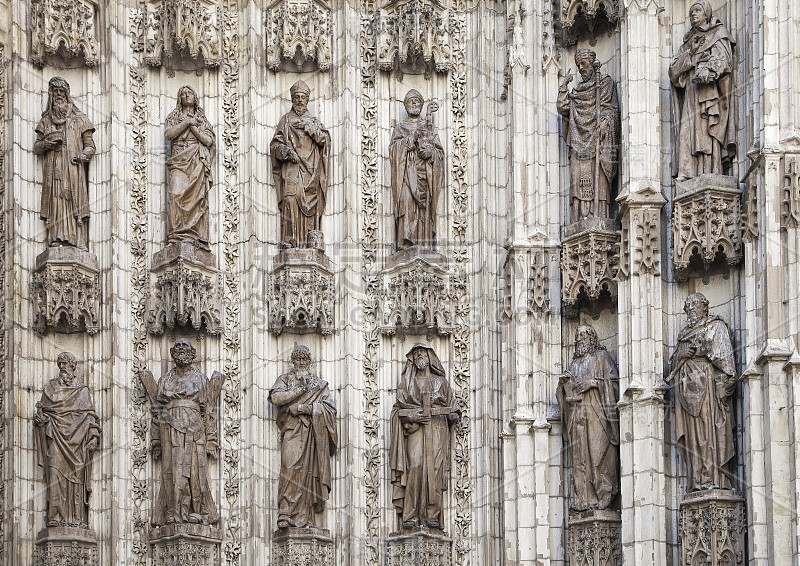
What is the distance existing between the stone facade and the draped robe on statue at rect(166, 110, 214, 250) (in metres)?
0.15

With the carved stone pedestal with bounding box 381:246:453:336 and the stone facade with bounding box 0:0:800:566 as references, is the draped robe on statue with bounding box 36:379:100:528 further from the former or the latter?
the carved stone pedestal with bounding box 381:246:453:336

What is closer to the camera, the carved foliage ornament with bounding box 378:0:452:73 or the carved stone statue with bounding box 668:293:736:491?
the carved stone statue with bounding box 668:293:736:491

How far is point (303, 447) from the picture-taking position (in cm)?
2308

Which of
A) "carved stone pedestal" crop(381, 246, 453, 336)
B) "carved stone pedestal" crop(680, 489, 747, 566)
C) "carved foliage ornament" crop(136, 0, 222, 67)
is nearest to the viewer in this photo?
"carved stone pedestal" crop(680, 489, 747, 566)

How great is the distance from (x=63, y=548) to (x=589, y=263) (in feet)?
20.8

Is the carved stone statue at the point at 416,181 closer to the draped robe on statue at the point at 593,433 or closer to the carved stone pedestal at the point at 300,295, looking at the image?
the carved stone pedestal at the point at 300,295

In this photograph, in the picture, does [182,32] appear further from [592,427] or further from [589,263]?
[592,427]

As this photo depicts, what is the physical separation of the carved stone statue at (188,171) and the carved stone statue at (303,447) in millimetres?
1991

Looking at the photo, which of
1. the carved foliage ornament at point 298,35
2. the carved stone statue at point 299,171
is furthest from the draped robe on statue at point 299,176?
the carved foliage ornament at point 298,35

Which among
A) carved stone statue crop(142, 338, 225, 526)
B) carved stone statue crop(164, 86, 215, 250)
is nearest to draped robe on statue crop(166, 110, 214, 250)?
carved stone statue crop(164, 86, 215, 250)

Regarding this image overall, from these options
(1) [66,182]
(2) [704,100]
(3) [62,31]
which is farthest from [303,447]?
(2) [704,100]

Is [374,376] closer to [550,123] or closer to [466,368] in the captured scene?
[466,368]

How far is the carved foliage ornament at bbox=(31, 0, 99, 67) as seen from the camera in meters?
24.0

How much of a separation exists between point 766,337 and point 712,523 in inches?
75.7
